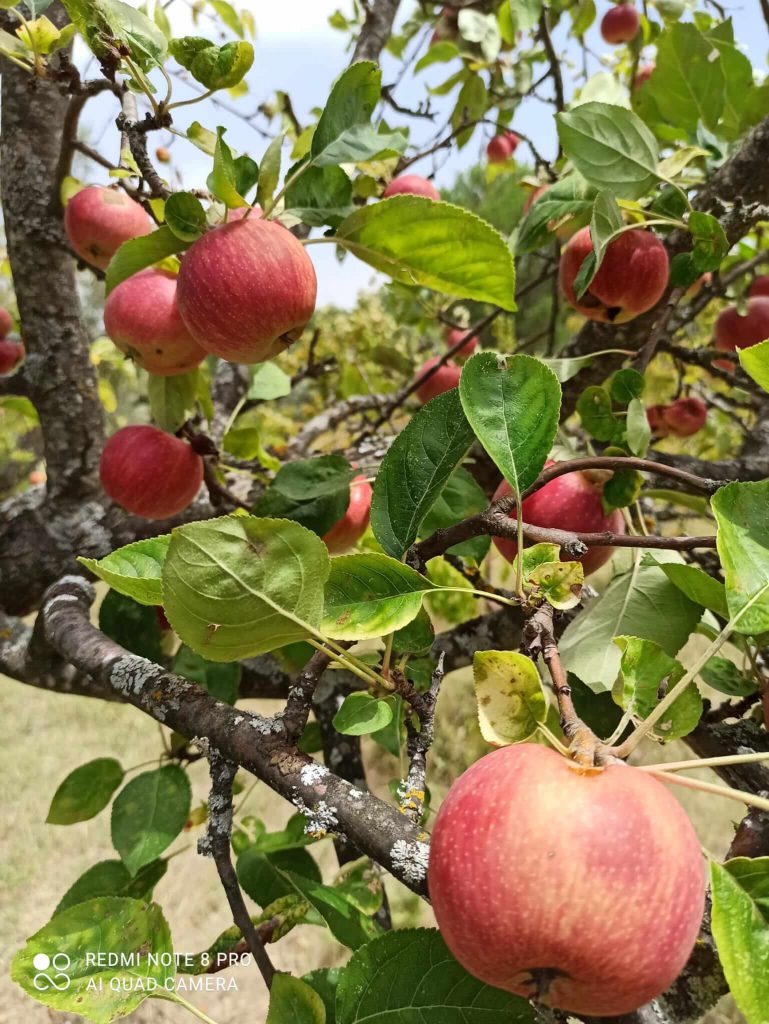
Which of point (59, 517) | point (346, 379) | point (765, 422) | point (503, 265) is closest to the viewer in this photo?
point (503, 265)

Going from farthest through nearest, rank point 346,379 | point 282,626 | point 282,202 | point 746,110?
point 346,379 < point 746,110 < point 282,202 < point 282,626

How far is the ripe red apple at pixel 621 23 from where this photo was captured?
71.0 inches

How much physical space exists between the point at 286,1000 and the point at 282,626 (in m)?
0.27

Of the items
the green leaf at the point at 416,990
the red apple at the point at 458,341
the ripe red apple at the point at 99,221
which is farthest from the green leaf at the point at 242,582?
the red apple at the point at 458,341

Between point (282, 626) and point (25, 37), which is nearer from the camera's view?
point (282, 626)

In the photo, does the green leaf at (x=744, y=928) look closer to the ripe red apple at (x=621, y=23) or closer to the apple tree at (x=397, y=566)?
the apple tree at (x=397, y=566)

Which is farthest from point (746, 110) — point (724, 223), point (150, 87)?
point (150, 87)

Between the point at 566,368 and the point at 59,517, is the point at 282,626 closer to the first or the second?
the point at 566,368

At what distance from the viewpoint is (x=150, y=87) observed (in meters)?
0.66

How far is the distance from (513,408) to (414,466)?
87mm

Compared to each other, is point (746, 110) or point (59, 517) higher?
point (746, 110)

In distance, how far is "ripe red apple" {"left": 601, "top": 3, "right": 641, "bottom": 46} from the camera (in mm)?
1803

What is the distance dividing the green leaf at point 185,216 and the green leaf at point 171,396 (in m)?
0.27

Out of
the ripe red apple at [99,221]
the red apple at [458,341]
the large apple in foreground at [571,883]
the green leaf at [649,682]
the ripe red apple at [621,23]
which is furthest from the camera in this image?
the ripe red apple at [621,23]
